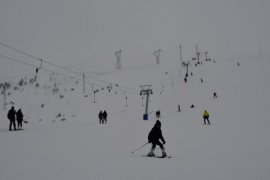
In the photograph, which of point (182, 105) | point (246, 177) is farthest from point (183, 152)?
point (182, 105)

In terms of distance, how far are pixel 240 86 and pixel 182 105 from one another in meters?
11.7

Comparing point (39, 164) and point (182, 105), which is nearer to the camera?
point (39, 164)

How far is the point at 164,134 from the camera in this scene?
20594 mm

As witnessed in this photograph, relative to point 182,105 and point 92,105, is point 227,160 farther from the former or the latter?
point 92,105

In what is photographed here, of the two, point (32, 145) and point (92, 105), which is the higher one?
point (92, 105)

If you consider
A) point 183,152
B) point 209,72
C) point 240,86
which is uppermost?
point 209,72

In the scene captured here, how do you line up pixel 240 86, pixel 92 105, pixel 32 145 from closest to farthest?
pixel 32 145 → pixel 240 86 → pixel 92 105

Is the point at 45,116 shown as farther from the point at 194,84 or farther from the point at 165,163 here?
the point at 165,163

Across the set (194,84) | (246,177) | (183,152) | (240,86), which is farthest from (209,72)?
(246,177)

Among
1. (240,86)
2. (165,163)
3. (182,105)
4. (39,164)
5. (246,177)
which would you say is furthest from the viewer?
(240,86)

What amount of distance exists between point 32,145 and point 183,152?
7250mm

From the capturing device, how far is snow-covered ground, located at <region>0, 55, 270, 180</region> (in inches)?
333

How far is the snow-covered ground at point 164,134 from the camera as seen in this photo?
27.7ft

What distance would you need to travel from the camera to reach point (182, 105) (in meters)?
44.3
